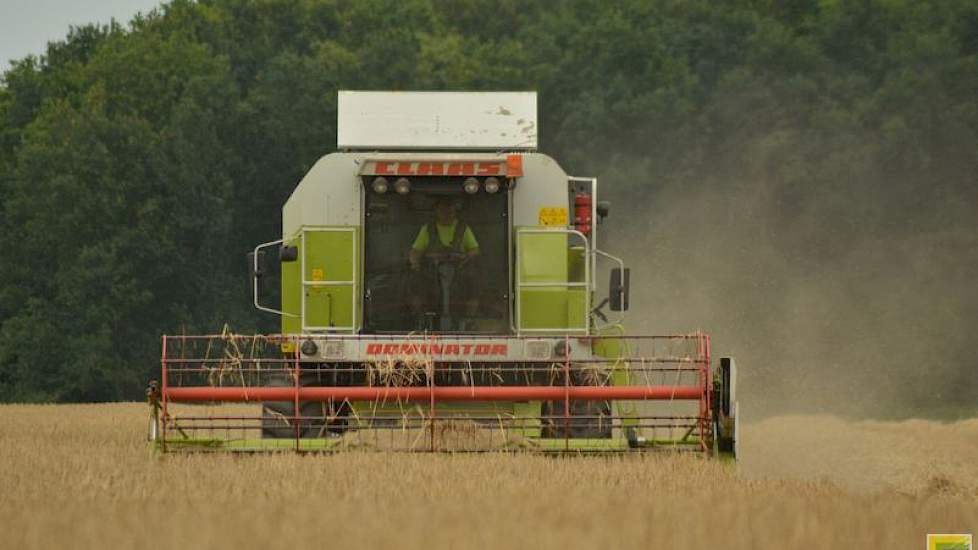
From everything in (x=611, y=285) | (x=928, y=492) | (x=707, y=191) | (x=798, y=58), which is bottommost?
(x=928, y=492)

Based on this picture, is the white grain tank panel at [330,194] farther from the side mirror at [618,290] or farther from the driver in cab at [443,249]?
the side mirror at [618,290]

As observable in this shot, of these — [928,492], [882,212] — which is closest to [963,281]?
[882,212]

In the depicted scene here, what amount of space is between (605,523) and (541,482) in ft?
7.06

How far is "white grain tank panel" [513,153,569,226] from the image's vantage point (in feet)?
49.9

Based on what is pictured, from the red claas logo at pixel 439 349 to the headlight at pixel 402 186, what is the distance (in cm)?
140

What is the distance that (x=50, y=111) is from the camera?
52.6 metres

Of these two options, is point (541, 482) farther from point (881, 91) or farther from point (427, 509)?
point (881, 91)

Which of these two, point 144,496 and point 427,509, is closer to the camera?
point 427,509

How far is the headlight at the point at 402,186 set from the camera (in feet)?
48.5

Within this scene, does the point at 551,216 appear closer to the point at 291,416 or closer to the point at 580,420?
the point at 580,420

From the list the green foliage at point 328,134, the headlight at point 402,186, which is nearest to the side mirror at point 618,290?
the headlight at point 402,186

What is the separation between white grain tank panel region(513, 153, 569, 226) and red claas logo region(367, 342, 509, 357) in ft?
4.98

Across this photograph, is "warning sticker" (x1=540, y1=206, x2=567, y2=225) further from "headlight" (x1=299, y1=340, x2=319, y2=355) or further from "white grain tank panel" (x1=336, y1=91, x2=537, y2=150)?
"headlight" (x1=299, y1=340, x2=319, y2=355)

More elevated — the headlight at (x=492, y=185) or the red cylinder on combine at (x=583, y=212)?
the headlight at (x=492, y=185)
